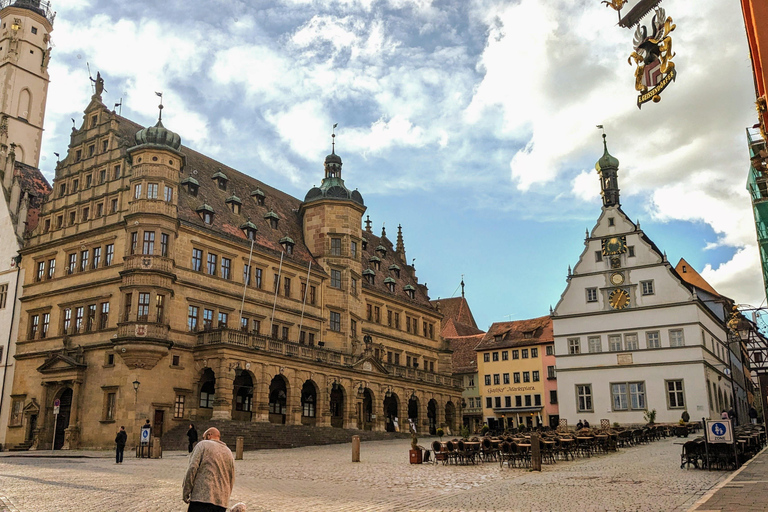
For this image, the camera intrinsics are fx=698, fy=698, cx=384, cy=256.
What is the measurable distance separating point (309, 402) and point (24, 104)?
41094 millimetres

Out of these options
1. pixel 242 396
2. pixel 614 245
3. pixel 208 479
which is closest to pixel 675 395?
pixel 614 245

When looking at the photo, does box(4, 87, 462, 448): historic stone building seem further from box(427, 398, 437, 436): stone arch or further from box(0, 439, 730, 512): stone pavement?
box(0, 439, 730, 512): stone pavement

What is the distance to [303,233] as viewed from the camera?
187 ft

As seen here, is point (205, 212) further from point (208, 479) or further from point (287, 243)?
point (208, 479)

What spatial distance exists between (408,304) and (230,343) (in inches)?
1061

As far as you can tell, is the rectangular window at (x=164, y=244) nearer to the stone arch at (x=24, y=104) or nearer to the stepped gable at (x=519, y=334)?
the stone arch at (x=24, y=104)

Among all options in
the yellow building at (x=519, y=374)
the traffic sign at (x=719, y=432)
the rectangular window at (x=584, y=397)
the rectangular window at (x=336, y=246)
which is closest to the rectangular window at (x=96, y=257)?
the rectangular window at (x=336, y=246)

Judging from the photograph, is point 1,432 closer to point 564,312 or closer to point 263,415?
point 263,415

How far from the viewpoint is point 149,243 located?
135 feet

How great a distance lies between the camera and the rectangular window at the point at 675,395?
50.7 metres

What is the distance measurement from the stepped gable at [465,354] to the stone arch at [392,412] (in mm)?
19281

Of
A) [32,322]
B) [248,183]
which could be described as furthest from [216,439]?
[248,183]

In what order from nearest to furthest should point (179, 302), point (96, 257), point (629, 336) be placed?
point (179, 302) < point (96, 257) < point (629, 336)

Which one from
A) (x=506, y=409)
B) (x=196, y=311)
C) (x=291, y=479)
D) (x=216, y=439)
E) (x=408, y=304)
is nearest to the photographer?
(x=216, y=439)
